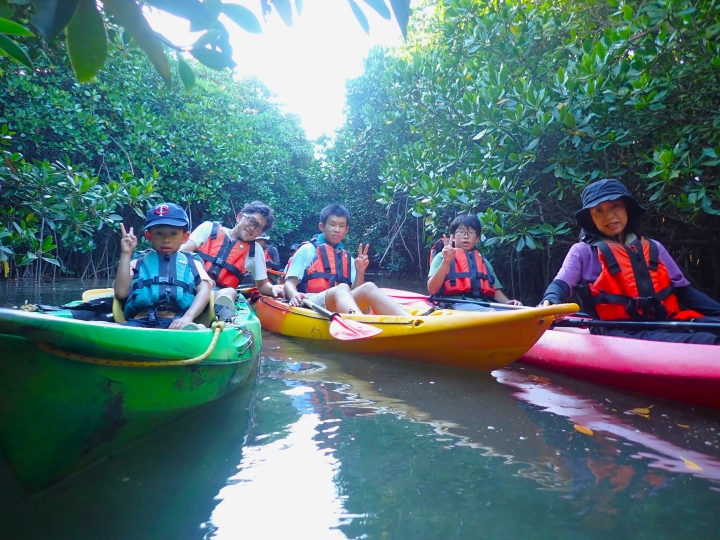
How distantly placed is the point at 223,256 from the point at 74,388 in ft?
10.1

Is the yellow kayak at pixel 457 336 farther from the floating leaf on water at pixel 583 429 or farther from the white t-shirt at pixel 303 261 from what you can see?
the white t-shirt at pixel 303 261

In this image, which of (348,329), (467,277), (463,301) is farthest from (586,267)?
(348,329)

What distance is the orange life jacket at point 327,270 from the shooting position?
4.71 metres

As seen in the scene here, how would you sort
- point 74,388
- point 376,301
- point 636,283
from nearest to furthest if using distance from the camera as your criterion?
point 74,388, point 636,283, point 376,301

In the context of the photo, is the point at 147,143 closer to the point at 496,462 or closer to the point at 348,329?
the point at 348,329

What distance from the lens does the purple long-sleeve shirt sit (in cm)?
287

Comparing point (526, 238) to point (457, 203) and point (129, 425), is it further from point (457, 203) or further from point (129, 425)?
point (129, 425)

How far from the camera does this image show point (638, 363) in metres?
2.58

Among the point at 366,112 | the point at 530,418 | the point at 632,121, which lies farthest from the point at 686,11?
the point at 366,112

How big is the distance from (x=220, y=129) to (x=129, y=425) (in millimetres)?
11277

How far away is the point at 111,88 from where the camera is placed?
8703 mm

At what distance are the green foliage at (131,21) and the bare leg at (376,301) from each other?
291 centimetres

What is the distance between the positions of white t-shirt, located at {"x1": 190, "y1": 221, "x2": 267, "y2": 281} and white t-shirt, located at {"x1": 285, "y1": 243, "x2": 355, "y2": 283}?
28cm

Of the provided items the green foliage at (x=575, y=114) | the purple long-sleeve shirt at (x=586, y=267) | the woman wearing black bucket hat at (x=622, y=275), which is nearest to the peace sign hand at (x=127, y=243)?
the woman wearing black bucket hat at (x=622, y=275)
